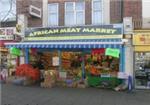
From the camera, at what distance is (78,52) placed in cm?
1967

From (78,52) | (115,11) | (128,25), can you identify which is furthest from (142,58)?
(78,52)

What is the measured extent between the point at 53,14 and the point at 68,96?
6767mm

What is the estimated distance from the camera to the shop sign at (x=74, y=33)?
18.4 meters

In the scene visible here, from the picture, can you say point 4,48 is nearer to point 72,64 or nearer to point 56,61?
point 56,61

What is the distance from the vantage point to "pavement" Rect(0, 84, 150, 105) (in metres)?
13.7

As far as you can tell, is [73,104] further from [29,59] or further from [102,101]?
[29,59]

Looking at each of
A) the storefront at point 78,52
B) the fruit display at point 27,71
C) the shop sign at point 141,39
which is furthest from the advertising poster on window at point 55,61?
the shop sign at point 141,39

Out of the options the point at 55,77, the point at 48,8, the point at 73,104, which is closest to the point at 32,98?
the point at 73,104

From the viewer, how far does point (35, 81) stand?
65.0ft

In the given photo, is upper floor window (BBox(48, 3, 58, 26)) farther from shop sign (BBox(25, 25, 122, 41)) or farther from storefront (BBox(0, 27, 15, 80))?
storefront (BBox(0, 27, 15, 80))

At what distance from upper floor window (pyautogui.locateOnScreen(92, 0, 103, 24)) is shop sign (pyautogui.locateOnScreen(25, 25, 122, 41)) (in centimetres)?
71

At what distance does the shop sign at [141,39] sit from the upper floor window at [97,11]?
2.44 meters

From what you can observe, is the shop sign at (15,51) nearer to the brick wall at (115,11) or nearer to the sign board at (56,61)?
the sign board at (56,61)

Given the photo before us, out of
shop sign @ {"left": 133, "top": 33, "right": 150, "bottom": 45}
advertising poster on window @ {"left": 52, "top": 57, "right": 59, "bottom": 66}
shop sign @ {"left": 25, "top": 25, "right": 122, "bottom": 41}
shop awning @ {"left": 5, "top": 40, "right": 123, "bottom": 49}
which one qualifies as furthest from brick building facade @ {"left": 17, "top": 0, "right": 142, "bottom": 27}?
advertising poster on window @ {"left": 52, "top": 57, "right": 59, "bottom": 66}
